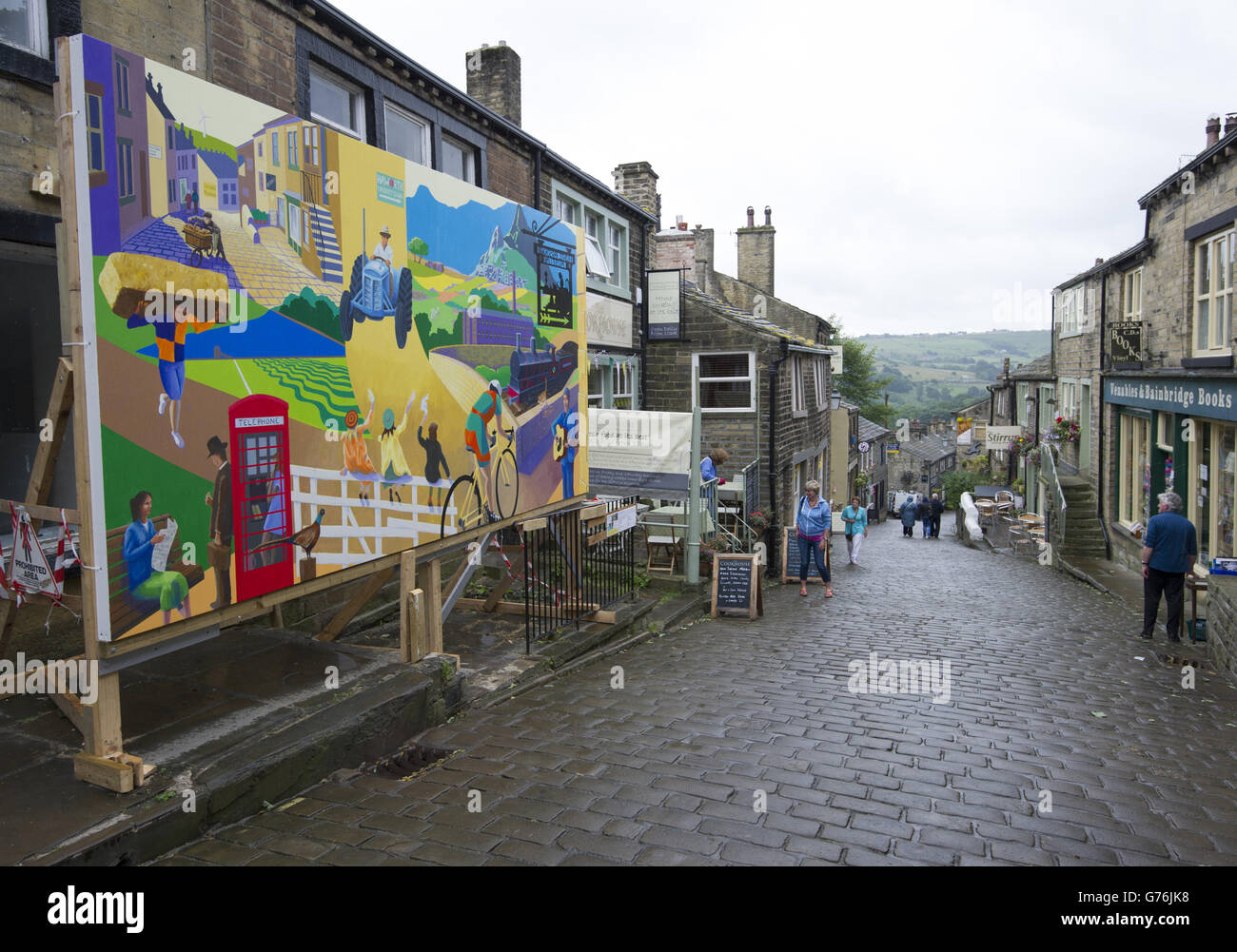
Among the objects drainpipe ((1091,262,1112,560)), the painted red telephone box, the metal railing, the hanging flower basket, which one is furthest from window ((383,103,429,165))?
the hanging flower basket

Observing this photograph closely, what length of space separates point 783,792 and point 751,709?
2005 mm

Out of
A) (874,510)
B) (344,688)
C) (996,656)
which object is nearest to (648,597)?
(996,656)

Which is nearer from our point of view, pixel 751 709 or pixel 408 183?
pixel 408 183

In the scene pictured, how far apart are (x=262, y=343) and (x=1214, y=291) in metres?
15.0

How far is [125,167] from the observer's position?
13.5 ft

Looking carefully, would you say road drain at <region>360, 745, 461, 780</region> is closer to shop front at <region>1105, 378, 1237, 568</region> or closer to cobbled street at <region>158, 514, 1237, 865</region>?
cobbled street at <region>158, 514, 1237, 865</region>

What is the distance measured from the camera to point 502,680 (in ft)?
23.5

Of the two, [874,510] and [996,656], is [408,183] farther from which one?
[874,510]

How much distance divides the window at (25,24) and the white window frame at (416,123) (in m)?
4.41

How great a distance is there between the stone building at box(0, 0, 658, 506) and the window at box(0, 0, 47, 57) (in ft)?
0.04

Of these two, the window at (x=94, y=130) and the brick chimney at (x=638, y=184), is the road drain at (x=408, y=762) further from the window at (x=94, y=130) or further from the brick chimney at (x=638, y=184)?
the brick chimney at (x=638, y=184)

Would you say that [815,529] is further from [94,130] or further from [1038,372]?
[1038,372]
